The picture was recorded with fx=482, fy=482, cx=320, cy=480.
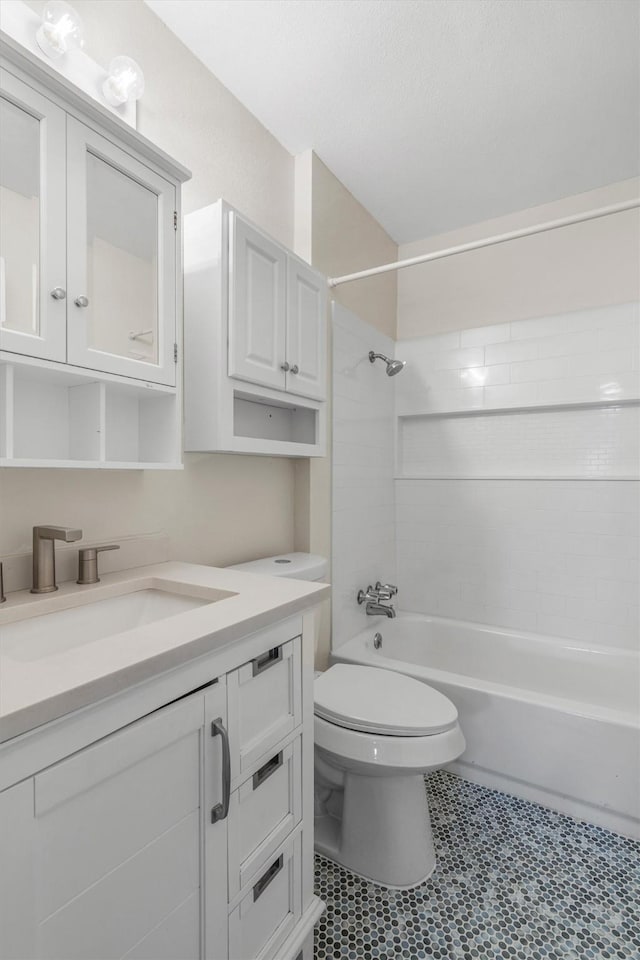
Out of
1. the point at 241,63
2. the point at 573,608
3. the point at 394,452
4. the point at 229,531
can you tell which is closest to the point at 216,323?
the point at 229,531

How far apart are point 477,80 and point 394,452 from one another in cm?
169

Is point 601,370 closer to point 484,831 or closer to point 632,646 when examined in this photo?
point 632,646

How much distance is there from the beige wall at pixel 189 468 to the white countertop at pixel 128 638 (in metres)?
0.18

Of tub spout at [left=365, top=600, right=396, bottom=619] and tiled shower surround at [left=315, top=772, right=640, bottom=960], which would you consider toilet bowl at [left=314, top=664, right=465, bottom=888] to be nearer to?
tiled shower surround at [left=315, top=772, right=640, bottom=960]

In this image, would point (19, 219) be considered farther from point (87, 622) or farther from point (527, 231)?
point (527, 231)

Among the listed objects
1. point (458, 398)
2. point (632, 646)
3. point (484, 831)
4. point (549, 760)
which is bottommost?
point (484, 831)

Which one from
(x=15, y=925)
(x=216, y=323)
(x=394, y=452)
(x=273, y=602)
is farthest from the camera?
(x=394, y=452)

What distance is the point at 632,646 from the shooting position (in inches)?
88.4

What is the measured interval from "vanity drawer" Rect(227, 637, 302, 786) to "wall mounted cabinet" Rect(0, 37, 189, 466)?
0.57 metres

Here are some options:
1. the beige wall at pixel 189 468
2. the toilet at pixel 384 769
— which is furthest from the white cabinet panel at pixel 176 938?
the beige wall at pixel 189 468

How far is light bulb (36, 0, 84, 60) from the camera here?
1146 millimetres

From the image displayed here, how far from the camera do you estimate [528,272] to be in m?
2.53

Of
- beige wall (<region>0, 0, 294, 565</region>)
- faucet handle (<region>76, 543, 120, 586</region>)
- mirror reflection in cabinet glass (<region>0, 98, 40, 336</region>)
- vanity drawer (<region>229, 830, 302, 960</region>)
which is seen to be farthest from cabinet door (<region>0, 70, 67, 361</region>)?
vanity drawer (<region>229, 830, 302, 960</region>)

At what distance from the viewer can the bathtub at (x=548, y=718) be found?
1.66m
